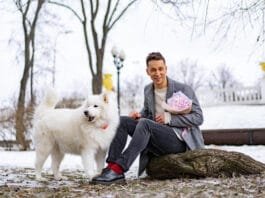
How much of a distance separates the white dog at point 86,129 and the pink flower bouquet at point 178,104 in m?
0.70

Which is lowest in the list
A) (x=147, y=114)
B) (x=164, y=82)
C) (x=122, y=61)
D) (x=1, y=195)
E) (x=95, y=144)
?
(x=1, y=195)

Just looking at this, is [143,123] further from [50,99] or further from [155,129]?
[50,99]

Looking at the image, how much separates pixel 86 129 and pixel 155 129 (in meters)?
0.84

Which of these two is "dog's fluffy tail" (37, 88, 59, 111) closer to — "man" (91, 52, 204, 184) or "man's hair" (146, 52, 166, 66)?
"man" (91, 52, 204, 184)

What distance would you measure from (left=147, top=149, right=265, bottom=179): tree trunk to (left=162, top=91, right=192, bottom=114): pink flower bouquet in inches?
17.9

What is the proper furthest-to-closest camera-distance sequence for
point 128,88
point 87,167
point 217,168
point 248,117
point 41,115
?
point 128,88
point 248,117
point 41,115
point 87,167
point 217,168

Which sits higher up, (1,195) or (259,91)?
(259,91)

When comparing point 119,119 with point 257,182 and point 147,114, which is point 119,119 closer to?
point 147,114

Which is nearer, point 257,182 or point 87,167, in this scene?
point 257,182

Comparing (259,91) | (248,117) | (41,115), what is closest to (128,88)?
(259,91)

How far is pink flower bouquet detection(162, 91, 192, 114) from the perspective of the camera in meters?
4.36

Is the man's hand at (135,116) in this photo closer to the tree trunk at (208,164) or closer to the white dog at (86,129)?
the white dog at (86,129)

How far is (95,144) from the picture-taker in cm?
470

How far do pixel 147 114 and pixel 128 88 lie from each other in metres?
49.3
